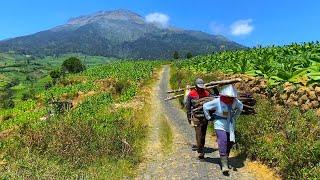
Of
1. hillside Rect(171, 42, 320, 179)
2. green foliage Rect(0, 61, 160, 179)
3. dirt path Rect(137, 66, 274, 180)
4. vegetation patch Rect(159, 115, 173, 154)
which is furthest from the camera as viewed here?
vegetation patch Rect(159, 115, 173, 154)

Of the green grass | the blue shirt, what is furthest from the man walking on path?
the blue shirt

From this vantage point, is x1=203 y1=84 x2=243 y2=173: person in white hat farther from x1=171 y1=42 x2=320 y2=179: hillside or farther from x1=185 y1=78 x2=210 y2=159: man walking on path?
x1=185 y1=78 x2=210 y2=159: man walking on path

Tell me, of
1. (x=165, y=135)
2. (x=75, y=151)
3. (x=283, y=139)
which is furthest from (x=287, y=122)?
(x=165, y=135)

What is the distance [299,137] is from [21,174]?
276 inches

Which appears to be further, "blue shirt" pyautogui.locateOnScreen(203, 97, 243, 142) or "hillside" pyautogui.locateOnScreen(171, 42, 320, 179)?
"blue shirt" pyautogui.locateOnScreen(203, 97, 243, 142)

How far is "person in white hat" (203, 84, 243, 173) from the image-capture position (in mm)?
13031

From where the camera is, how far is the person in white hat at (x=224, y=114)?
42.8 feet

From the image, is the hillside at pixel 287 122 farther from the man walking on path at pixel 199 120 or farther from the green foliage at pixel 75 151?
the green foliage at pixel 75 151

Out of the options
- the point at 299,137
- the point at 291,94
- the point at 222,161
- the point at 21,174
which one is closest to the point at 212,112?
the point at 222,161

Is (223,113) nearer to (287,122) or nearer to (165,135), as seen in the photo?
(287,122)

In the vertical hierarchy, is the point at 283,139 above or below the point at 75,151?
above

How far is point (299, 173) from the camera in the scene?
11.2m

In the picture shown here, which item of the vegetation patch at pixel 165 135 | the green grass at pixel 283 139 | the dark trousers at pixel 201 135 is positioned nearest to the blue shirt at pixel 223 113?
the green grass at pixel 283 139

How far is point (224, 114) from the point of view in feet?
43.0
